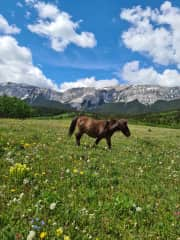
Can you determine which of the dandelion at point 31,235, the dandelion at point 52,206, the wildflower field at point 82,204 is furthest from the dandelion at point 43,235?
the dandelion at point 52,206

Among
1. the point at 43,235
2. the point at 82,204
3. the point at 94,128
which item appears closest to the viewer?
the point at 43,235

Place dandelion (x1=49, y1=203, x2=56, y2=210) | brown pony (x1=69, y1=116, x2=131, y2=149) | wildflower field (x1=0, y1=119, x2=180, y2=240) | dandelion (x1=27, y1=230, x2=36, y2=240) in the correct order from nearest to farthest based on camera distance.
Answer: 1. dandelion (x1=27, y1=230, x2=36, y2=240)
2. wildflower field (x1=0, y1=119, x2=180, y2=240)
3. dandelion (x1=49, y1=203, x2=56, y2=210)
4. brown pony (x1=69, y1=116, x2=131, y2=149)

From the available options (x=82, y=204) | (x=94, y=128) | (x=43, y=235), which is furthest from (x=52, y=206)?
(x=94, y=128)

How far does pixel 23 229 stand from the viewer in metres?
5.72

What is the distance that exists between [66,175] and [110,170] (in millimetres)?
2457

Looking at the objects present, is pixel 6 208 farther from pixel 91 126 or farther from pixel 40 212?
pixel 91 126

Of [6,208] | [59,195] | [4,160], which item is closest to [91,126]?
[4,160]

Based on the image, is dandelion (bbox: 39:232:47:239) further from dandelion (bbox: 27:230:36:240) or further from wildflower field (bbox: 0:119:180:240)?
dandelion (bbox: 27:230:36:240)

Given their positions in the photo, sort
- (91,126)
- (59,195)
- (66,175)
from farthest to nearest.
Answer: (91,126), (66,175), (59,195)

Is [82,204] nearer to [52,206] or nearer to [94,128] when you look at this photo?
[52,206]

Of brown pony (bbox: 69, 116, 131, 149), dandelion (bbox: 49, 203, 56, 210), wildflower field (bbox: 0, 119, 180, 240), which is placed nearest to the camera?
wildflower field (bbox: 0, 119, 180, 240)

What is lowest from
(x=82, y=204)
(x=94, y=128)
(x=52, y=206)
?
Result: (x=82, y=204)

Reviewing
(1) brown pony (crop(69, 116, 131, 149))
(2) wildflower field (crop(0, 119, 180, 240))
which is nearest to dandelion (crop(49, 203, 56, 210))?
(2) wildflower field (crop(0, 119, 180, 240))

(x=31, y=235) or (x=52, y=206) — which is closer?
(x=31, y=235)
